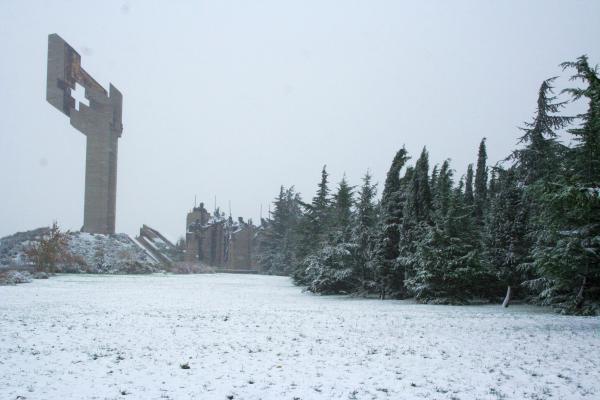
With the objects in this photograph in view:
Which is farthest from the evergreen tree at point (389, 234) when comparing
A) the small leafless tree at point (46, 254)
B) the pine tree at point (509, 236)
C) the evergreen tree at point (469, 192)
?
the small leafless tree at point (46, 254)

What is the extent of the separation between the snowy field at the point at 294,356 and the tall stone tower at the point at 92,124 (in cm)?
4223

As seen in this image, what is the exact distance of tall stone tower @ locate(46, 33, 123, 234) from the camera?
168 feet

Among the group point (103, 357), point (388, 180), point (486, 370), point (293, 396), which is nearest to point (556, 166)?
point (388, 180)

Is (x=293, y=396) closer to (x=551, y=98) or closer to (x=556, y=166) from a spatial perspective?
(x=556, y=166)

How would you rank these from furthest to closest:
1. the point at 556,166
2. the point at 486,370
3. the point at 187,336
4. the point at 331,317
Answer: the point at 556,166
the point at 331,317
the point at 187,336
the point at 486,370

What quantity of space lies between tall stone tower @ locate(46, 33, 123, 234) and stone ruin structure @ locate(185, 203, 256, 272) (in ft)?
68.6

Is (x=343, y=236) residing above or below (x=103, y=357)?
above

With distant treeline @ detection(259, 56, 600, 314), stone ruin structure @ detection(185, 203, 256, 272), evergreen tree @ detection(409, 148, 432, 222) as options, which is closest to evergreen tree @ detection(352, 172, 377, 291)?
distant treeline @ detection(259, 56, 600, 314)

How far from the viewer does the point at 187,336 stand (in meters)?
12.0

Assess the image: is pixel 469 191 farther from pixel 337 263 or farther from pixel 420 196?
pixel 337 263

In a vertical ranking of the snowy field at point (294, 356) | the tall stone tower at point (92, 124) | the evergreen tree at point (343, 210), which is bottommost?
the snowy field at point (294, 356)

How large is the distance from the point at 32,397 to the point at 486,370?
8576mm

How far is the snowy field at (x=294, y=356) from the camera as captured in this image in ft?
24.8

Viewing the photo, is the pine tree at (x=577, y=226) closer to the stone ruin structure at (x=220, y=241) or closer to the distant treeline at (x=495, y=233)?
the distant treeline at (x=495, y=233)
